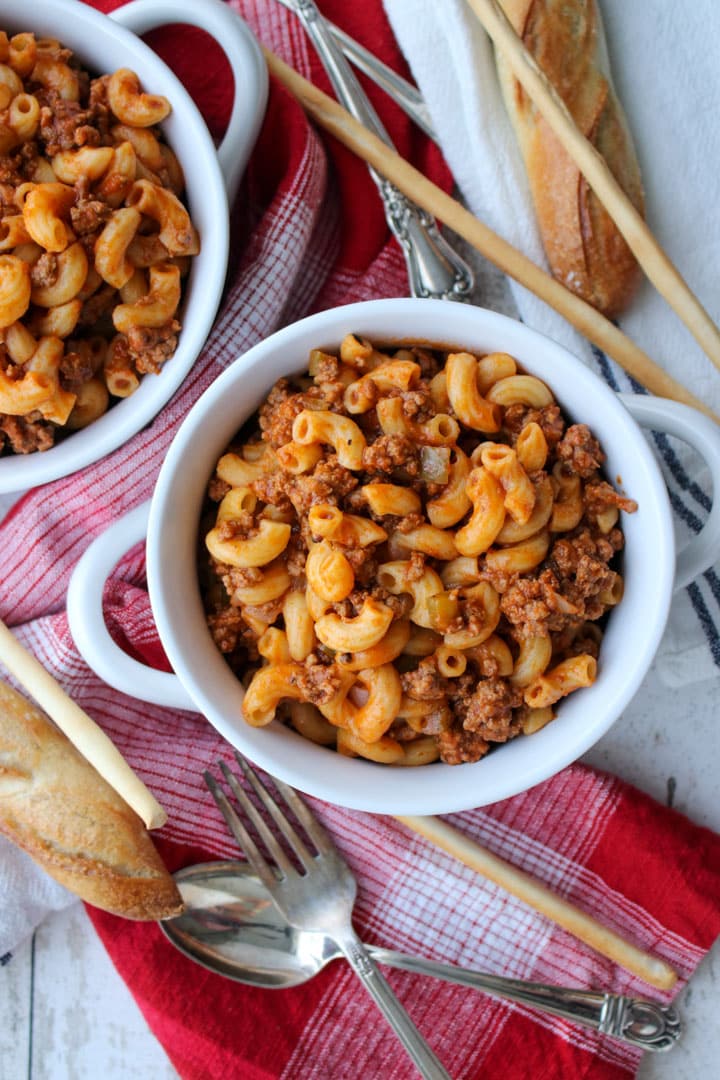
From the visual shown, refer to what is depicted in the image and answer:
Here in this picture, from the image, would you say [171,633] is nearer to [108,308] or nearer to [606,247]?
[108,308]

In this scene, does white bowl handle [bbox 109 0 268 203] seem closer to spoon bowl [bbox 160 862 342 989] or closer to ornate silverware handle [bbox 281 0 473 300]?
ornate silverware handle [bbox 281 0 473 300]

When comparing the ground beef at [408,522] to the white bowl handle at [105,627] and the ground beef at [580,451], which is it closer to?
the ground beef at [580,451]

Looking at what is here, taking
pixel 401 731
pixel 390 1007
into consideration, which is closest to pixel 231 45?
pixel 401 731

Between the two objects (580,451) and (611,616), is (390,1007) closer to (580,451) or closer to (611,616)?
(611,616)

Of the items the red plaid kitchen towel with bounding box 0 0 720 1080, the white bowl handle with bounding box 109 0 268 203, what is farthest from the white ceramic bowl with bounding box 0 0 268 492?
the red plaid kitchen towel with bounding box 0 0 720 1080

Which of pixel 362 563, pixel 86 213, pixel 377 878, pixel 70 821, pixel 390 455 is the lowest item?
pixel 377 878

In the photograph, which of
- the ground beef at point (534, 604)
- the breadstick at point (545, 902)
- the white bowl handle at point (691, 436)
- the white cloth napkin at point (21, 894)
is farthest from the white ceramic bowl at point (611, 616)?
the white cloth napkin at point (21, 894)

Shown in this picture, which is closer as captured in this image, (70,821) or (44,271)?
(44,271)
